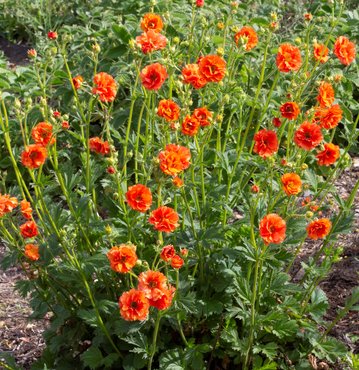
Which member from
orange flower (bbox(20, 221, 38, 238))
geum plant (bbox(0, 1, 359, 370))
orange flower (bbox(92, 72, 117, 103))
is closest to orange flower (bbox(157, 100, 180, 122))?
geum plant (bbox(0, 1, 359, 370))

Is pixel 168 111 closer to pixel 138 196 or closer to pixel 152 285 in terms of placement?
pixel 138 196

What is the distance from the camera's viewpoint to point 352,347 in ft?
9.97

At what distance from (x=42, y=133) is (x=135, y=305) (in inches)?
26.2

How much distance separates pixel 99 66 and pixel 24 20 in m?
2.23

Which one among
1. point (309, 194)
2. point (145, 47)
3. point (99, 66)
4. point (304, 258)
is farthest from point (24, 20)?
point (145, 47)

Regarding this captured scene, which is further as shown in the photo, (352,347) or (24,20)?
(24,20)

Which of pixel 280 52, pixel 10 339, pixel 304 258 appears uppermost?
pixel 280 52

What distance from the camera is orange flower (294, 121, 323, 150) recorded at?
2.30m

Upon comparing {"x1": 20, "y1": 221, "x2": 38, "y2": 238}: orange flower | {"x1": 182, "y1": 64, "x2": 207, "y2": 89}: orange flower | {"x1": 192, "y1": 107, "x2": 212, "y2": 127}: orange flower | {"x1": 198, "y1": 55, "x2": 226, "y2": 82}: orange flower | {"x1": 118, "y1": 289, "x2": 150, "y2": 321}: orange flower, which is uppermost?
{"x1": 198, "y1": 55, "x2": 226, "y2": 82}: orange flower

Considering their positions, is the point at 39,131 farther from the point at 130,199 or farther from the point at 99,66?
the point at 99,66

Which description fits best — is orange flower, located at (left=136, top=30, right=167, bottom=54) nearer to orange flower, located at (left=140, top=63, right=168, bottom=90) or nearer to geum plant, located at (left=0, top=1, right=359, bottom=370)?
geum plant, located at (left=0, top=1, right=359, bottom=370)

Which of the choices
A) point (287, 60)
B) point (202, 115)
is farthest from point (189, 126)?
point (287, 60)

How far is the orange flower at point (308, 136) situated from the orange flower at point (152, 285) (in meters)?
0.68

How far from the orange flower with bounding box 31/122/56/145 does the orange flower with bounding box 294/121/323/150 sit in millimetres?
843
